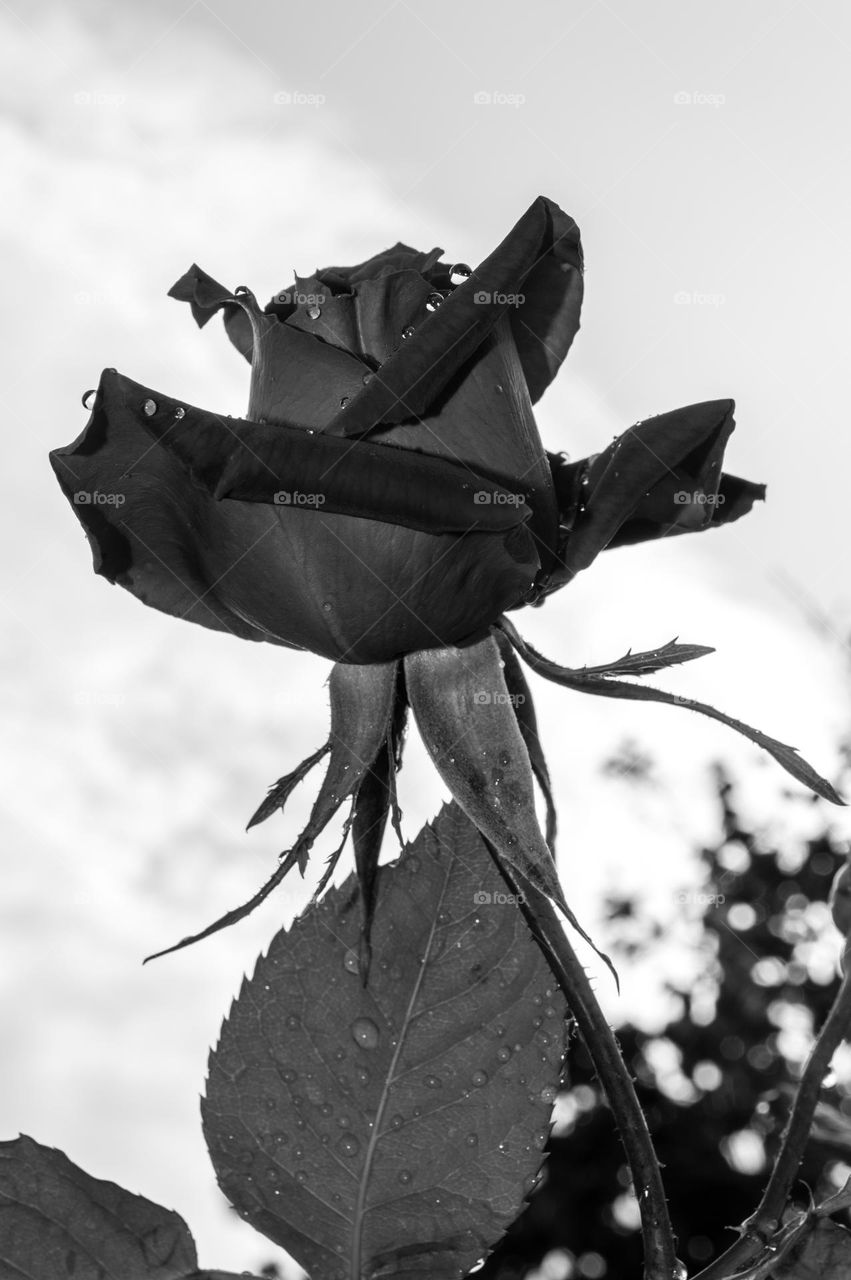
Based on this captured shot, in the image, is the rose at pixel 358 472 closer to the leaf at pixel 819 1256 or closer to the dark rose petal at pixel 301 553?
the dark rose petal at pixel 301 553

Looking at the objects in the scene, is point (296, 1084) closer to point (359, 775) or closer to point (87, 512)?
point (359, 775)

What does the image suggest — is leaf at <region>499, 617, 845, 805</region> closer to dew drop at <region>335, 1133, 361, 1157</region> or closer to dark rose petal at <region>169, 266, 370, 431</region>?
dark rose petal at <region>169, 266, 370, 431</region>

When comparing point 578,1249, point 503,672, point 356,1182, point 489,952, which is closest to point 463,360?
point 503,672

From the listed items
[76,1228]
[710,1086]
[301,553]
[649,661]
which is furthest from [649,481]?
[710,1086]

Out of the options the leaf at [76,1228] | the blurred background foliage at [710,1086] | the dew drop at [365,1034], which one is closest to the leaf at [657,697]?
the dew drop at [365,1034]

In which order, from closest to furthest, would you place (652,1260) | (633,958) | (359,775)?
(652,1260) < (359,775) < (633,958)

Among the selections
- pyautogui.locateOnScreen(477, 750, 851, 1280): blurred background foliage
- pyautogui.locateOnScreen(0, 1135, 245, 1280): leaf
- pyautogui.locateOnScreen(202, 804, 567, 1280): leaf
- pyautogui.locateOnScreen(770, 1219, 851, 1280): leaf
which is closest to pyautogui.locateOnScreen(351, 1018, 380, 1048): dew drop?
pyautogui.locateOnScreen(202, 804, 567, 1280): leaf

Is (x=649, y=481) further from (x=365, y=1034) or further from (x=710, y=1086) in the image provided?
(x=710, y=1086)
